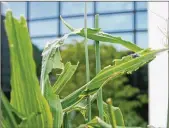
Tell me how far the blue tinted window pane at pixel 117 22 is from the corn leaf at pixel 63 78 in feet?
9.85

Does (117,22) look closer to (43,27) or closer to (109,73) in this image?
(43,27)

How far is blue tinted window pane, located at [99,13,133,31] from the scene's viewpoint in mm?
3174

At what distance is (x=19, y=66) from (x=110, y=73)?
37 millimetres

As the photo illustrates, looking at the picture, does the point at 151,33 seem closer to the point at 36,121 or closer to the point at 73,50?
the point at 73,50

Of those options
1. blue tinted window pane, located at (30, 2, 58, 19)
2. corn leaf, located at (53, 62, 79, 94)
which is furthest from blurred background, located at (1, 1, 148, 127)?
corn leaf, located at (53, 62, 79, 94)

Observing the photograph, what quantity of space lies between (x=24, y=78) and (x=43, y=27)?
3.29 meters

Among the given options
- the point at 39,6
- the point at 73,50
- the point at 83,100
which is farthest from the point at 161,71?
the point at 83,100

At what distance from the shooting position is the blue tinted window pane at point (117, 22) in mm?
3174

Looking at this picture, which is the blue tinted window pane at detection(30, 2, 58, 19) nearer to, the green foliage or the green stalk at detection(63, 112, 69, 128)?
the green foliage

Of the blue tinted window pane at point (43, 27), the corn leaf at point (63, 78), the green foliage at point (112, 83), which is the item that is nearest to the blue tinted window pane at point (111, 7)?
the green foliage at point (112, 83)

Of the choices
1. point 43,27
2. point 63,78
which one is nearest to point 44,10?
point 43,27

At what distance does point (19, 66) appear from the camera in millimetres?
105

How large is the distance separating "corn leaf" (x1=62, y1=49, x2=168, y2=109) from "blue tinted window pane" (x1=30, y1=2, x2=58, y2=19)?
3032 millimetres

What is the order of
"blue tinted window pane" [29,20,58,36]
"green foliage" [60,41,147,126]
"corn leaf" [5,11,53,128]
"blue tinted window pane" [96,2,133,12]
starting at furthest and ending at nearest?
1. "blue tinted window pane" [29,20,58,36]
2. "blue tinted window pane" [96,2,133,12]
3. "green foliage" [60,41,147,126]
4. "corn leaf" [5,11,53,128]
